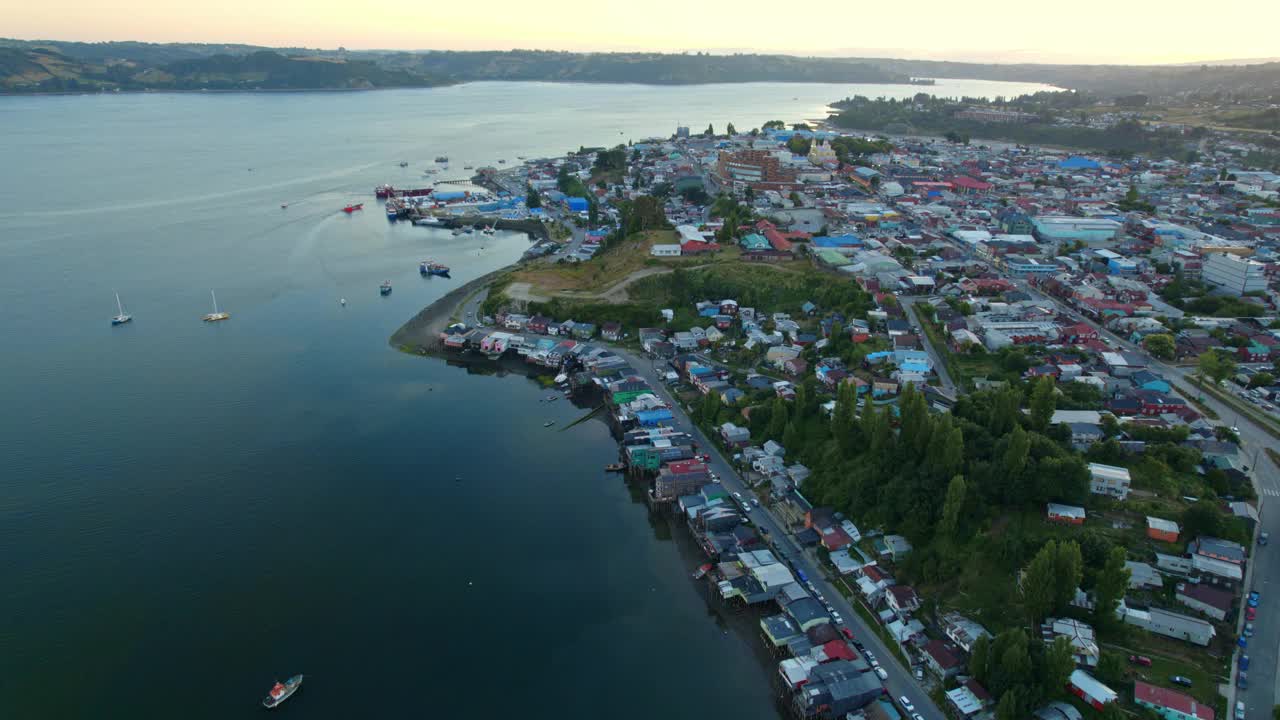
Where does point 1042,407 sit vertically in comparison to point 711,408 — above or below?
above

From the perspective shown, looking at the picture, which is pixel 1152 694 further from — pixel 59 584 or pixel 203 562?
pixel 59 584

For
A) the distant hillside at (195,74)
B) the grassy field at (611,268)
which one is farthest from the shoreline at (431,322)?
the distant hillside at (195,74)

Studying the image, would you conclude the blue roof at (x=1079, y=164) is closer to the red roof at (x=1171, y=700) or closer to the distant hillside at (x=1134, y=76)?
the distant hillside at (x=1134, y=76)

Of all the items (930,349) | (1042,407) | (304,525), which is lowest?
(304,525)

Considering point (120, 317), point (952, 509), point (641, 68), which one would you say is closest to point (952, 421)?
point (952, 509)

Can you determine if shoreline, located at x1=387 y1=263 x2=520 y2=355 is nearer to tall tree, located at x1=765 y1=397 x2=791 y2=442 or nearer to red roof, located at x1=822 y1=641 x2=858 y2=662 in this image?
tall tree, located at x1=765 y1=397 x2=791 y2=442

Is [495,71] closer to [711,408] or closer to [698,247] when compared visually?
[698,247]
